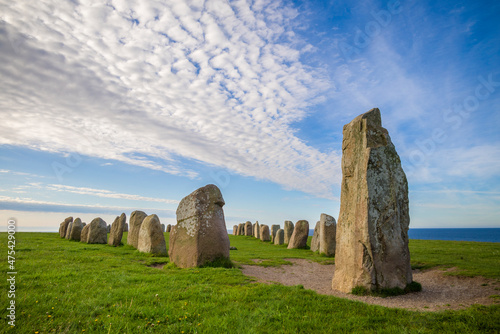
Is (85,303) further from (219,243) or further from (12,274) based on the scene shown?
(219,243)

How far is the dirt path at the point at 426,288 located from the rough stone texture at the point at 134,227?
10.5 meters

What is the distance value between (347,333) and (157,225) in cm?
1383

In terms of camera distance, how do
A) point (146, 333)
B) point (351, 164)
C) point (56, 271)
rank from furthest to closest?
1. point (351, 164)
2. point (56, 271)
3. point (146, 333)

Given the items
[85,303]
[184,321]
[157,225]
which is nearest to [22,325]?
[85,303]

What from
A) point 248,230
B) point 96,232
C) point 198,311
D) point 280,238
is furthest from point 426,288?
point 248,230

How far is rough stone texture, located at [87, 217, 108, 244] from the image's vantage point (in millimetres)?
21234

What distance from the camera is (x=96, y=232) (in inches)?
842

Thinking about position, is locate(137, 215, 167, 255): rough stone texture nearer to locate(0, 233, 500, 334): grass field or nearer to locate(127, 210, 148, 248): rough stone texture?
locate(127, 210, 148, 248): rough stone texture

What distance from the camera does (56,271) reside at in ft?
29.2

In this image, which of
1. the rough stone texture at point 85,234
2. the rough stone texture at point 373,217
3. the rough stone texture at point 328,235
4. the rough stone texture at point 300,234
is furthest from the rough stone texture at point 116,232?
the rough stone texture at point 373,217

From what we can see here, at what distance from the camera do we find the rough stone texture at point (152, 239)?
52.6 feet

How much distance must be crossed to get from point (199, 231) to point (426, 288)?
8565 millimetres

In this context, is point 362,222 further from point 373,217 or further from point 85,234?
point 85,234

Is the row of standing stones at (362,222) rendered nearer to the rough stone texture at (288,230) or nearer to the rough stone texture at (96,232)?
the rough stone texture at (96,232)
